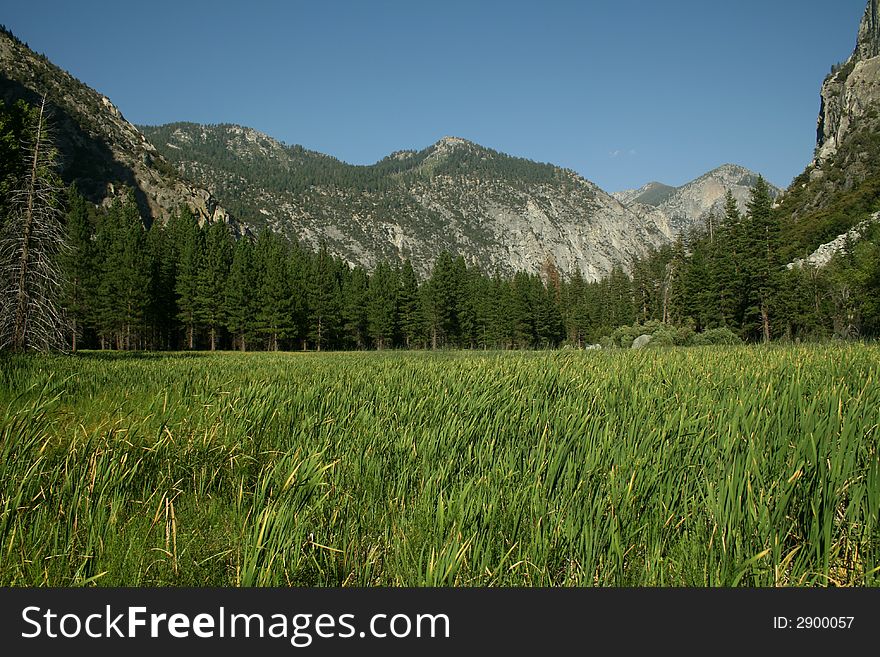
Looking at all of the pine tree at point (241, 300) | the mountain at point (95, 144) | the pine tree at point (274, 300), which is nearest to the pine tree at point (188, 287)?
the pine tree at point (241, 300)

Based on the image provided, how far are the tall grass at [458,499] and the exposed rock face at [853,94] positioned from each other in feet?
408

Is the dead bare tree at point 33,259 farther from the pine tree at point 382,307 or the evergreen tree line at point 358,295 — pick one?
the pine tree at point 382,307

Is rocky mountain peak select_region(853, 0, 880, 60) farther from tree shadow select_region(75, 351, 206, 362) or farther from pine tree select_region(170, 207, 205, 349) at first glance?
tree shadow select_region(75, 351, 206, 362)

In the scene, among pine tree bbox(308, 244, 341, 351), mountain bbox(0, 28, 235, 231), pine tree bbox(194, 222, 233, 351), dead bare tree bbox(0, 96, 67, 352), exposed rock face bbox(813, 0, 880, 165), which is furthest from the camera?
exposed rock face bbox(813, 0, 880, 165)

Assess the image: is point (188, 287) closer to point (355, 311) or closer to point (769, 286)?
point (355, 311)

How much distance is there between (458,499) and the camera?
2.29 meters

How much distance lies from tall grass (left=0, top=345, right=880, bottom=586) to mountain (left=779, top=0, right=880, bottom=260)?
239 ft

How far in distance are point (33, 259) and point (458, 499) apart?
1987 cm

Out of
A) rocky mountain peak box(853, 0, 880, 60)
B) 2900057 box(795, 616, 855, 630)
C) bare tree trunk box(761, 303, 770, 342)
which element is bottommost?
2900057 box(795, 616, 855, 630)

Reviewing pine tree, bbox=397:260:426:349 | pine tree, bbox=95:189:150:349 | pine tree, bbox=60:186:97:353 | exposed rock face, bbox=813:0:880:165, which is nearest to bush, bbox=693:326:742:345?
pine tree, bbox=397:260:426:349

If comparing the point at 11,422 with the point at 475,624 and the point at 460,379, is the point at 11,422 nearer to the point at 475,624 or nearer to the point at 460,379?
the point at 475,624

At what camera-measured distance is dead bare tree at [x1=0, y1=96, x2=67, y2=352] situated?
591 inches

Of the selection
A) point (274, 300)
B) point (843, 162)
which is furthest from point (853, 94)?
point (274, 300)

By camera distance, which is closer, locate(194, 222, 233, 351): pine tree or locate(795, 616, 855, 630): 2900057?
locate(795, 616, 855, 630): 2900057
